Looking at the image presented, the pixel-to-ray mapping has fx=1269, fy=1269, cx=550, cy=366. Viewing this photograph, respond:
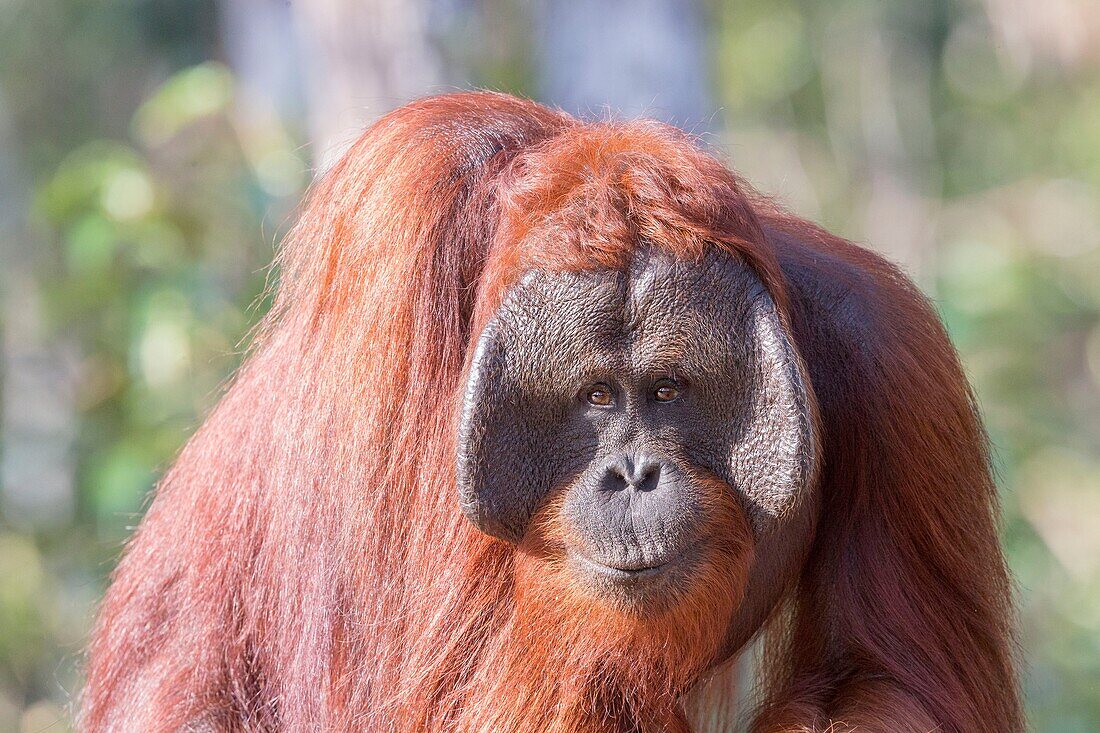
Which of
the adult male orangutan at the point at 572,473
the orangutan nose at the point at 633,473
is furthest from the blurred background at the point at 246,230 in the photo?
the orangutan nose at the point at 633,473

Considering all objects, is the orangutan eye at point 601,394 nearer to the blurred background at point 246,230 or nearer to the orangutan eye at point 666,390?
the orangutan eye at point 666,390

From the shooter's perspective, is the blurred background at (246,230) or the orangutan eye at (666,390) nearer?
the orangutan eye at (666,390)

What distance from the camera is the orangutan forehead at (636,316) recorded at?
1.91 m

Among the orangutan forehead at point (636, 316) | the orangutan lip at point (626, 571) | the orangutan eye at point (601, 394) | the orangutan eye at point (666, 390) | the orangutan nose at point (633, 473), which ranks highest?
the orangutan forehead at point (636, 316)

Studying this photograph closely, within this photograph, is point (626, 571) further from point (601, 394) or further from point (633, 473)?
point (601, 394)

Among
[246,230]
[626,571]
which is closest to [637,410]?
[626,571]

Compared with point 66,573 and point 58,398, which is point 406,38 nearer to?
point 66,573

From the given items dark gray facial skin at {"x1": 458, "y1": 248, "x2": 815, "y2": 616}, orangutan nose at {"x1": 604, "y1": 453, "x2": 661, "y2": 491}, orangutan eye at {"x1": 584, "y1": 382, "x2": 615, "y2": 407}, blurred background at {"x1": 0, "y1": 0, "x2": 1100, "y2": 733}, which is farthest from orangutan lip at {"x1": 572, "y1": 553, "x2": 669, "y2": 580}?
blurred background at {"x1": 0, "y1": 0, "x2": 1100, "y2": 733}

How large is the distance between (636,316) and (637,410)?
14cm

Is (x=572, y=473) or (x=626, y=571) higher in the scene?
(x=572, y=473)

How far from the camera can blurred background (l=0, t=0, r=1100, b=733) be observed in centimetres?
373

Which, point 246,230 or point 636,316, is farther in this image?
point 246,230

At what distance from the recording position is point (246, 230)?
433 centimetres

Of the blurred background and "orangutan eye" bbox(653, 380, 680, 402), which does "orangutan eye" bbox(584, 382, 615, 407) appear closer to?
"orangutan eye" bbox(653, 380, 680, 402)
